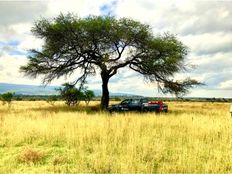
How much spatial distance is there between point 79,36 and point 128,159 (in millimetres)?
24941

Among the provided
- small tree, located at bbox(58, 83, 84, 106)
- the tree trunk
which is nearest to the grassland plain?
the tree trunk

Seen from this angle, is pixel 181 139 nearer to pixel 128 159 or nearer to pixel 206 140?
pixel 206 140

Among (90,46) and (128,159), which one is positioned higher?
(90,46)

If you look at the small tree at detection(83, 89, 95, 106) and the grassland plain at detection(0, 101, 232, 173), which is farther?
the small tree at detection(83, 89, 95, 106)

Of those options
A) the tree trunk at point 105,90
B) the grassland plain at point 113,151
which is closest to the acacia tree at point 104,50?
the tree trunk at point 105,90

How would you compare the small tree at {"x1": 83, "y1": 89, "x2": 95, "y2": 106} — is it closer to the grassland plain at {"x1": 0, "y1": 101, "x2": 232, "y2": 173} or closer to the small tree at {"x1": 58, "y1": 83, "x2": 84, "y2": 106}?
the small tree at {"x1": 58, "y1": 83, "x2": 84, "y2": 106}

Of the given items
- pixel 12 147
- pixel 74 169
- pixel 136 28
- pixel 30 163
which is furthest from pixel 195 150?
pixel 136 28

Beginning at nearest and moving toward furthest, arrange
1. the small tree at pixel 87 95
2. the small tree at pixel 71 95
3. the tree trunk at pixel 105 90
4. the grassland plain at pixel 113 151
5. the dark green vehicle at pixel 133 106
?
the grassland plain at pixel 113 151 < the dark green vehicle at pixel 133 106 < the tree trunk at pixel 105 90 < the small tree at pixel 71 95 < the small tree at pixel 87 95

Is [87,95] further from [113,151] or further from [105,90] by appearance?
[113,151]

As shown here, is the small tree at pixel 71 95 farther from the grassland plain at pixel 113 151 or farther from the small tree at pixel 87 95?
the grassland plain at pixel 113 151

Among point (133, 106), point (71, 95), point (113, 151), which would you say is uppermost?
point (71, 95)

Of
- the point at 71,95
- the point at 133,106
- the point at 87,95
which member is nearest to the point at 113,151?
the point at 133,106

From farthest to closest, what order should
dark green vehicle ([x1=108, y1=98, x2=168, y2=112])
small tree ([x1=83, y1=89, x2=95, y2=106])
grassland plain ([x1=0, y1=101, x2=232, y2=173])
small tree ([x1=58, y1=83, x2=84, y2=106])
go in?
small tree ([x1=83, y1=89, x2=95, y2=106]) → small tree ([x1=58, y1=83, x2=84, y2=106]) → dark green vehicle ([x1=108, y1=98, x2=168, y2=112]) → grassland plain ([x1=0, y1=101, x2=232, y2=173])

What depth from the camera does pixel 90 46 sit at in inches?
1292
